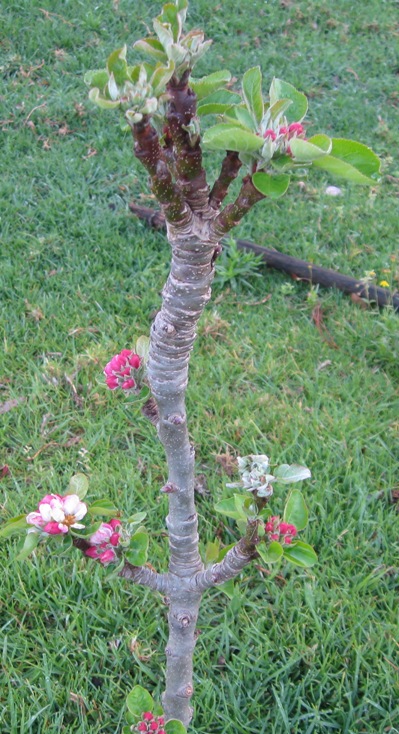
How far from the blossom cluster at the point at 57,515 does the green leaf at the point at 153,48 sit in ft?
2.26

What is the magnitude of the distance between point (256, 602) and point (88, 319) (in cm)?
168

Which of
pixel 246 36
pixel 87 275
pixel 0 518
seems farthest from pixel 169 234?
pixel 246 36

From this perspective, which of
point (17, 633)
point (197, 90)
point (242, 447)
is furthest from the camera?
point (242, 447)

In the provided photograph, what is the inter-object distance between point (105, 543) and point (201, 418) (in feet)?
5.01

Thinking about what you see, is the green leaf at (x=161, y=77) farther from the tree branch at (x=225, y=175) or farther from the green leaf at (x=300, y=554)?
the green leaf at (x=300, y=554)

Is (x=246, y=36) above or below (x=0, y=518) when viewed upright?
above

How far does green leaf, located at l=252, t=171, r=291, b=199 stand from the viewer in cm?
81

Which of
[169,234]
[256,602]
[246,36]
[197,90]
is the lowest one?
[256,602]

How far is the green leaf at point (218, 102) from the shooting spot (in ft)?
2.92

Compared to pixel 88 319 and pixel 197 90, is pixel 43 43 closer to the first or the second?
pixel 88 319

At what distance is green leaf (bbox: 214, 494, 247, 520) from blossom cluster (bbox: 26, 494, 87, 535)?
0.27 metres

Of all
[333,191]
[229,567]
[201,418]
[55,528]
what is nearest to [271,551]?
[229,567]

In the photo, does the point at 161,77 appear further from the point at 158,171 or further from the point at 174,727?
the point at 174,727

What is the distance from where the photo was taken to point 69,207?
4.00 m
